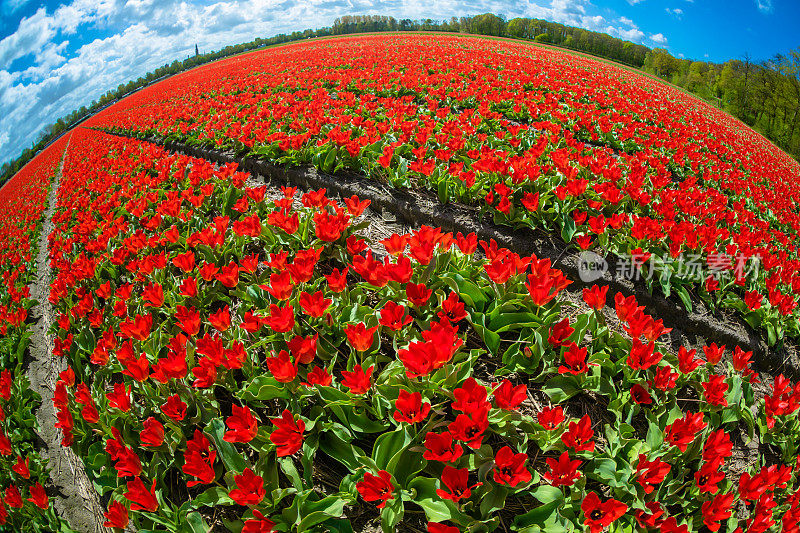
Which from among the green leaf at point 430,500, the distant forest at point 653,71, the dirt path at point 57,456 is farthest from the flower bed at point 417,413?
the distant forest at point 653,71

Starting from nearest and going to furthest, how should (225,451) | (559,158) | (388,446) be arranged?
1. (388,446)
2. (225,451)
3. (559,158)

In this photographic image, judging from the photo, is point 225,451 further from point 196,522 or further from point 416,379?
point 416,379

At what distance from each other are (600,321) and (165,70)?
6485 centimetres

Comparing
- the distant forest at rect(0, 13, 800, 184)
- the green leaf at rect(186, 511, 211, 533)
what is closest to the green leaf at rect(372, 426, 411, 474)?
the green leaf at rect(186, 511, 211, 533)

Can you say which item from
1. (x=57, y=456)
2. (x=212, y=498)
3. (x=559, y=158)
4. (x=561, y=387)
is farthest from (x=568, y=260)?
(x=57, y=456)

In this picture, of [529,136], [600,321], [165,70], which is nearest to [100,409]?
[600,321]

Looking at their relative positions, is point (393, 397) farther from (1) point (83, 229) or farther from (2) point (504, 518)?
(1) point (83, 229)

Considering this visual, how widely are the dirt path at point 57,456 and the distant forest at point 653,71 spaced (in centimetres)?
3763

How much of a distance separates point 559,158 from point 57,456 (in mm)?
4974

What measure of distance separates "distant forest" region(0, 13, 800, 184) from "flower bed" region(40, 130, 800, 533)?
35930 millimetres

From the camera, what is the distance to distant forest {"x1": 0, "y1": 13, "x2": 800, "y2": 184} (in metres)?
27.7

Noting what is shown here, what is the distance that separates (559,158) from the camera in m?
3.90

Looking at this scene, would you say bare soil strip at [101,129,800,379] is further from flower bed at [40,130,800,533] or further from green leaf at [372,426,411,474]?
green leaf at [372,426,411,474]

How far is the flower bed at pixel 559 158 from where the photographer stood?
3121mm
